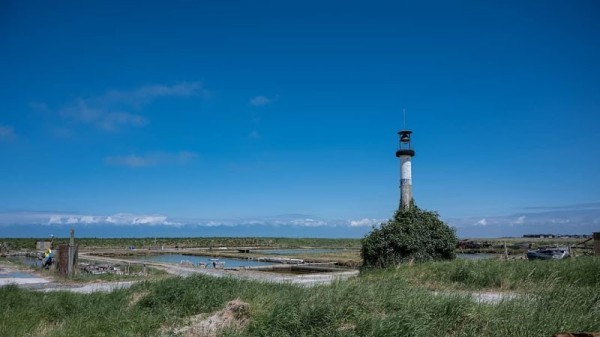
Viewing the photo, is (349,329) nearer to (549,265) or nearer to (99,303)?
(99,303)

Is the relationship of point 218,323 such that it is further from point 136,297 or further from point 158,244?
point 158,244

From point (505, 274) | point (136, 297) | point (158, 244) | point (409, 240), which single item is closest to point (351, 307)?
point (136, 297)

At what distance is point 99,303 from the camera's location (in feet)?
36.2

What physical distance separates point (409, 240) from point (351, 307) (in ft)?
31.1

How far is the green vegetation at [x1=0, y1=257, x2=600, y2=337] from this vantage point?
670 cm

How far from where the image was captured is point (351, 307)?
7492 millimetres

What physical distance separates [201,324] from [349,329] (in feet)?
9.55

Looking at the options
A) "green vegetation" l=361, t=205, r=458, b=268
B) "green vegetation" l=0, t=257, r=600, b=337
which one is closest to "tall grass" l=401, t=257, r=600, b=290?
"green vegetation" l=0, t=257, r=600, b=337

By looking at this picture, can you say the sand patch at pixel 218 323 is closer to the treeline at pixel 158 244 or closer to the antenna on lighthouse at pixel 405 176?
the antenna on lighthouse at pixel 405 176

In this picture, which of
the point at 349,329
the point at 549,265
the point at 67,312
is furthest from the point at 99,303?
the point at 549,265

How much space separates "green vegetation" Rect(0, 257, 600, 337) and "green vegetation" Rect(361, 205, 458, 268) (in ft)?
10.4

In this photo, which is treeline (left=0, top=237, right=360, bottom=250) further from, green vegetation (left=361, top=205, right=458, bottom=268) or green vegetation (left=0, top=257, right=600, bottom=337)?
green vegetation (left=0, top=257, right=600, bottom=337)

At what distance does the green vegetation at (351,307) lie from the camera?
6.70m

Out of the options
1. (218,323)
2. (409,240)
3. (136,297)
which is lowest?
(136,297)
